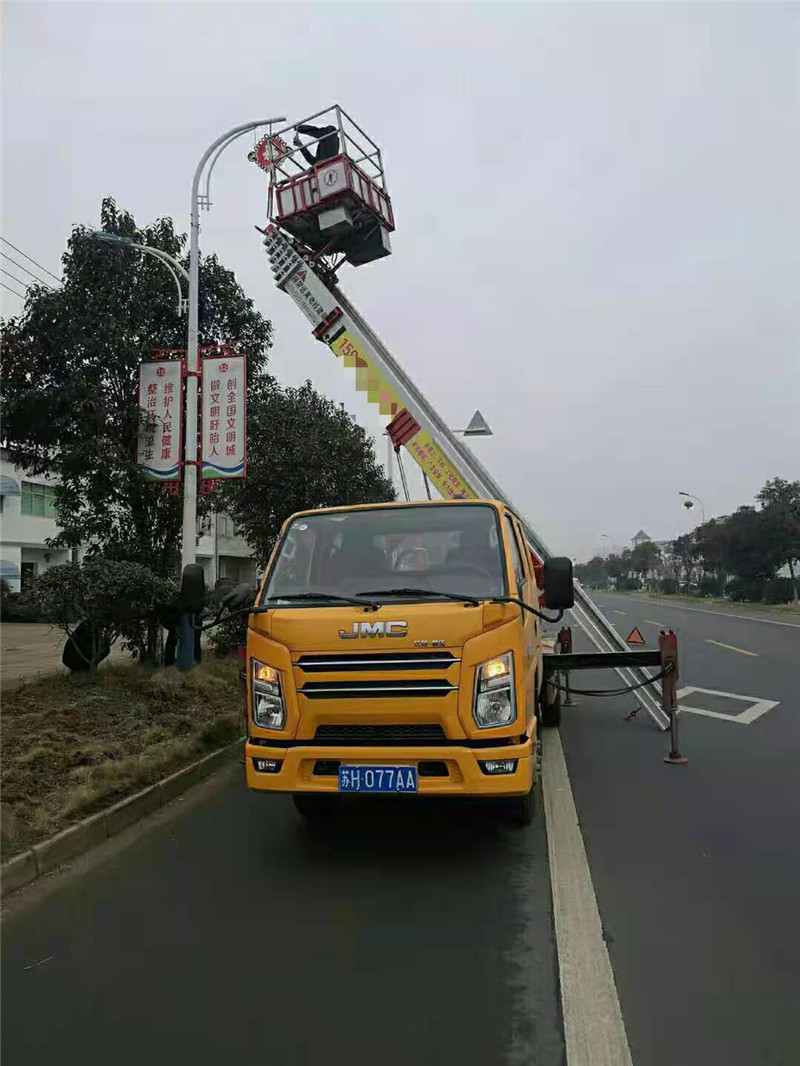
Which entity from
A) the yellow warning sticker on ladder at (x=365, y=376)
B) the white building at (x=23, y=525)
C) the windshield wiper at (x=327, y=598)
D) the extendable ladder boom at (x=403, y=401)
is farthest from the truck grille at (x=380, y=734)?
the white building at (x=23, y=525)

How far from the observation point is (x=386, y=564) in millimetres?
5191

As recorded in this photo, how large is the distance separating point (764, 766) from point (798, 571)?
1854 inches

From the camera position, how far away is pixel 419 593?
465 cm

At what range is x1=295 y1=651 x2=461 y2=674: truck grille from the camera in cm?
431

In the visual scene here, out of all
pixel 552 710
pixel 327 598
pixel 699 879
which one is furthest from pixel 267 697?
pixel 552 710

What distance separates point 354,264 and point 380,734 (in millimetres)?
7206

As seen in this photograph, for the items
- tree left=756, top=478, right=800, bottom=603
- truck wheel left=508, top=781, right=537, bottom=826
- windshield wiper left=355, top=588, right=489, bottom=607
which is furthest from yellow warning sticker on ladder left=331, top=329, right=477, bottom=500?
tree left=756, top=478, right=800, bottom=603

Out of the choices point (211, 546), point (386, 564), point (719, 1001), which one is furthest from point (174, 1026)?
point (211, 546)

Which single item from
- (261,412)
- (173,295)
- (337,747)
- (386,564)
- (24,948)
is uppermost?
(173,295)

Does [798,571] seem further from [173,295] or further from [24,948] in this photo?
[24,948]

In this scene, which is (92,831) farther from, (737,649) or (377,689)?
(737,649)

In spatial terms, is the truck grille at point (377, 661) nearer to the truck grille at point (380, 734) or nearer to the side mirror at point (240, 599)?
the truck grille at point (380, 734)

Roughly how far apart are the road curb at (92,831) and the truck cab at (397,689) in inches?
48.9

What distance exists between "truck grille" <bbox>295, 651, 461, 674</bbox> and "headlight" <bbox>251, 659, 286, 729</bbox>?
216 mm
